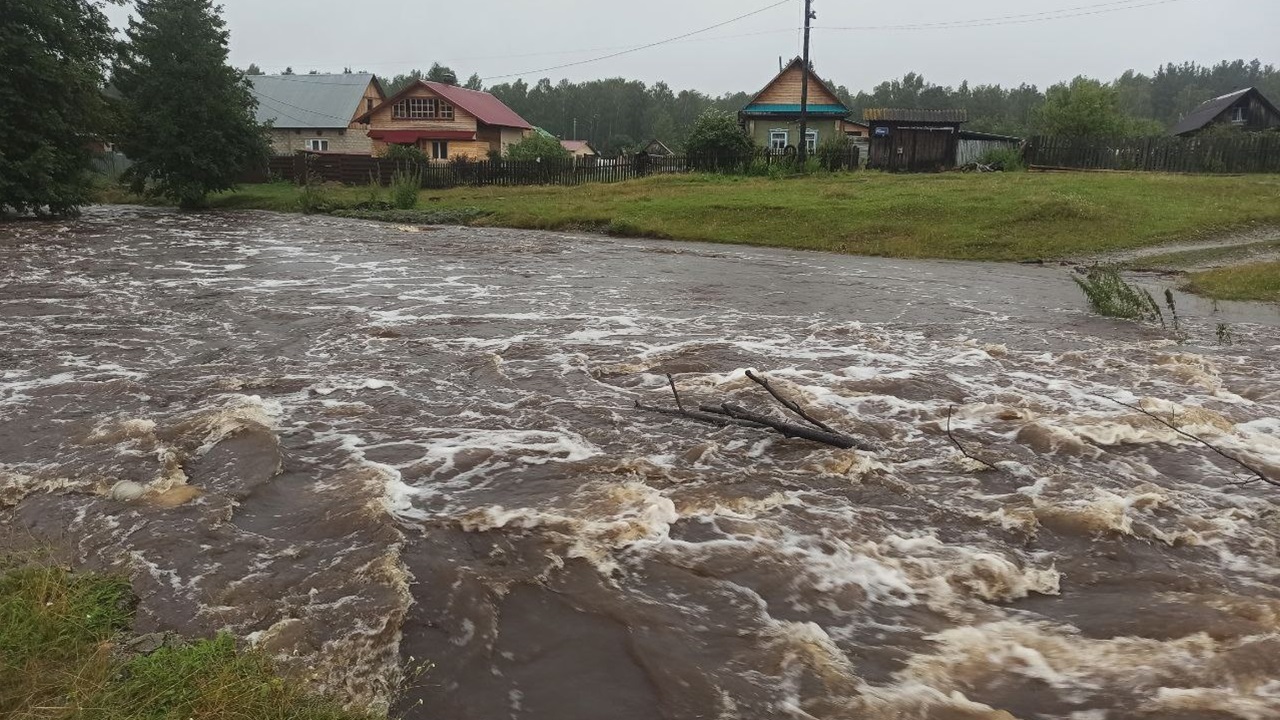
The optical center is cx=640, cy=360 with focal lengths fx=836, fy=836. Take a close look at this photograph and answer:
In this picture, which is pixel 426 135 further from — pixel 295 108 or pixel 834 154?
pixel 834 154

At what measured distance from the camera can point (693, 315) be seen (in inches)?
505

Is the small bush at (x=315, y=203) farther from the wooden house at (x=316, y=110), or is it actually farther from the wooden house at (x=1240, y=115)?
the wooden house at (x=1240, y=115)

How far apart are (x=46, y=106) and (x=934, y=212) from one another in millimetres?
27051

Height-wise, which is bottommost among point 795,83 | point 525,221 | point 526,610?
point 526,610

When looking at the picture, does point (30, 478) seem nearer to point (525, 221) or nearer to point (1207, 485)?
point (1207, 485)

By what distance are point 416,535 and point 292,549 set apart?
Answer: 2.31ft

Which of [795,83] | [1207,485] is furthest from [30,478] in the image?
[795,83]

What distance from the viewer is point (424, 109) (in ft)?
174

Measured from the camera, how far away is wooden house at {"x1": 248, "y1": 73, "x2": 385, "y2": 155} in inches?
2286

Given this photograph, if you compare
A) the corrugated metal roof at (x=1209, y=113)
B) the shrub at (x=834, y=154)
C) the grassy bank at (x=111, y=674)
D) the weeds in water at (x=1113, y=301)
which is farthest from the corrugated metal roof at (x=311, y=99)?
the grassy bank at (x=111, y=674)

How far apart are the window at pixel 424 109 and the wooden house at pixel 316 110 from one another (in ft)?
13.4

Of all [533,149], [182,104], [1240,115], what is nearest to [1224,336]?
[182,104]

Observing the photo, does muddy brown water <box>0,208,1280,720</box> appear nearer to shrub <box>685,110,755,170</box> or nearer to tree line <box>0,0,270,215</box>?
tree line <box>0,0,270,215</box>

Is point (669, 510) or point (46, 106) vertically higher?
point (46, 106)
